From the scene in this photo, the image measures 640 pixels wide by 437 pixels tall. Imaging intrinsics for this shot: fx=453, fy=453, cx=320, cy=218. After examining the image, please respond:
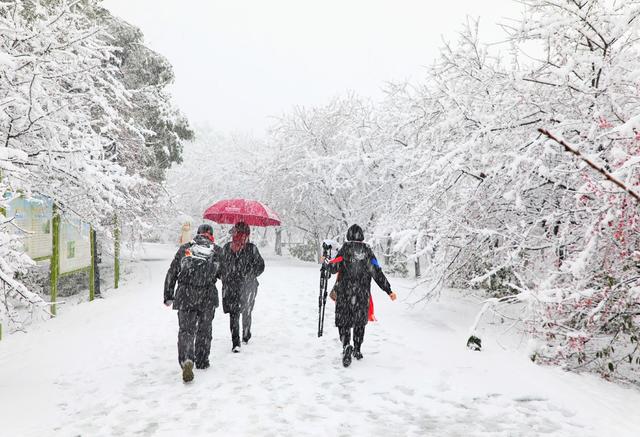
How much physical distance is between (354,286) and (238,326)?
1.88 metres

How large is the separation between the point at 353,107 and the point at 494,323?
16.1 metres

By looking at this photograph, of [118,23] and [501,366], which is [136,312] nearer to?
[501,366]

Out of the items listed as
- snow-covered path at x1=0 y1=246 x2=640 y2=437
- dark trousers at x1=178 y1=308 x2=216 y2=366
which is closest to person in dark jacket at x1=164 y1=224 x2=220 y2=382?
dark trousers at x1=178 y1=308 x2=216 y2=366

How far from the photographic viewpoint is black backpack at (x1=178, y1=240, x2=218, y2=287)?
564 cm

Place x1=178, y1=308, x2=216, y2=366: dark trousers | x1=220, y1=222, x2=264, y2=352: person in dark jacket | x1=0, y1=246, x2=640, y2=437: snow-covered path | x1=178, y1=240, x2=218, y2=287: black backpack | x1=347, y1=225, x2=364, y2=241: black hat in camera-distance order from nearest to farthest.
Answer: x1=0, y1=246, x2=640, y2=437: snow-covered path
x1=178, y1=308, x2=216, y2=366: dark trousers
x1=178, y1=240, x2=218, y2=287: black backpack
x1=347, y1=225, x2=364, y2=241: black hat
x1=220, y1=222, x2=264, y2=352: person in dark jacket

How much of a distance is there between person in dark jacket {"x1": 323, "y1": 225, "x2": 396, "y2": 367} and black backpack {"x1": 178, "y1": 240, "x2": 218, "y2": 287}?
1.68m

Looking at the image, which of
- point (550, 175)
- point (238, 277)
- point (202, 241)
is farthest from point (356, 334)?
point (550, 175)

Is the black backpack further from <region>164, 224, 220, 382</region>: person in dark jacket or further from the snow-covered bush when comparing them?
the snow-covered bush

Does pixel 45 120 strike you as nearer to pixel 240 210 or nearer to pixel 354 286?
pixel 240 210

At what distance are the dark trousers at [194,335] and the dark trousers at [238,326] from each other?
765 mm

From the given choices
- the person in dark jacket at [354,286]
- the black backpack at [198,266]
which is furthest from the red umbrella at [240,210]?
the person in dark jacket at [354,286]

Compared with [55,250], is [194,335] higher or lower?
lower

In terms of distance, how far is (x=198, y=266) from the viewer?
18.7 feet

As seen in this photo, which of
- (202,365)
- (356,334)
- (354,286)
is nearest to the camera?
(202,365)
